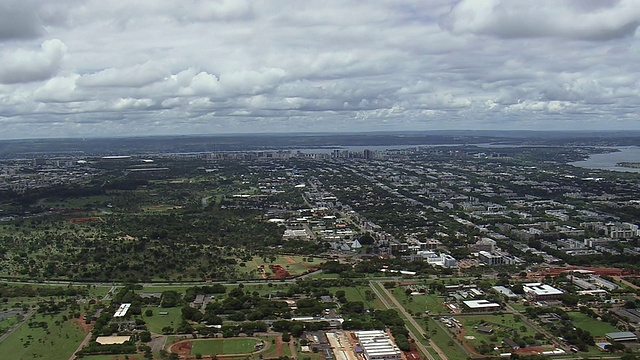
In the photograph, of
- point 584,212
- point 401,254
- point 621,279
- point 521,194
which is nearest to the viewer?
point 621,279

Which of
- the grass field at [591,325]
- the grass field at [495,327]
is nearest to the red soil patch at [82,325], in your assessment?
the grass field at [495,327]

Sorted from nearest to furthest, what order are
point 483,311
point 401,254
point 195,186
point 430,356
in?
point 430,356 < point 483,311 < point 401,254 < point 195,186

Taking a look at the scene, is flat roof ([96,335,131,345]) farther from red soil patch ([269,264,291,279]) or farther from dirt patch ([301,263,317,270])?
dirt patch ([301,263,317,270])

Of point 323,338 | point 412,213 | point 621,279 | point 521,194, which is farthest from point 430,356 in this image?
point 521,194

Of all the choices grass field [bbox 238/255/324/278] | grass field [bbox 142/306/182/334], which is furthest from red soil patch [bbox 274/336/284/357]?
grass field [bbox 238/255/324/278]

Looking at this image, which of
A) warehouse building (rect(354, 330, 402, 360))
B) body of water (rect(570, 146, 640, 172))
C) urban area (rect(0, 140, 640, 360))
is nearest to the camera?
warehouse building (rect(354, 330, 402, 360))

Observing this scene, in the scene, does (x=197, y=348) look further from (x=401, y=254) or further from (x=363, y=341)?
(x=401, y=254)
